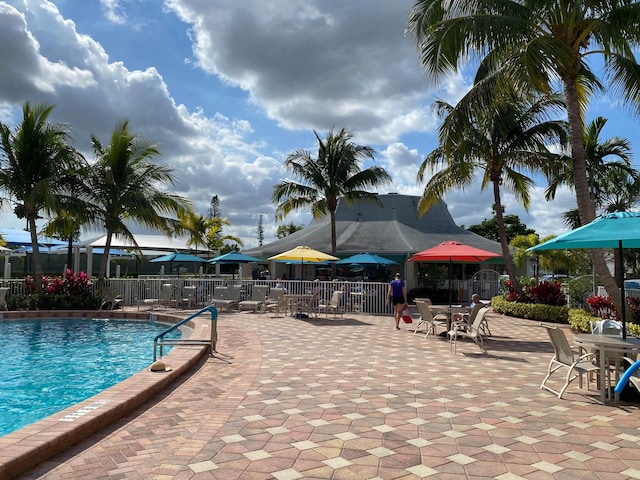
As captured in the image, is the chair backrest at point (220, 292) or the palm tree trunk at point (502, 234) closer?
the palm tree trunk at point (502, 234)

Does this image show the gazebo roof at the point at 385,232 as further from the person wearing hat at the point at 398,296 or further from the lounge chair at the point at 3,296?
the lounge chair at the point at 3,296

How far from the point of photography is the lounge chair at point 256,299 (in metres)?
16.6

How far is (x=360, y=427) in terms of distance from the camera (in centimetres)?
474

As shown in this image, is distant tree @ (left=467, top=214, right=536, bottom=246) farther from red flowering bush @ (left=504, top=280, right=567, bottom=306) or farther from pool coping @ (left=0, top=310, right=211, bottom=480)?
pool coping @ (left=0, top=310, right=211, bottom=480)

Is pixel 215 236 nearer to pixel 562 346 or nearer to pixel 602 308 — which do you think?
pixel 602 308

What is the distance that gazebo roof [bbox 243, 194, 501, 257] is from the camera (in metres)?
25.2

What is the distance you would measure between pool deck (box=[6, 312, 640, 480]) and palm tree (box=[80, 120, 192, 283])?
11.5 meters

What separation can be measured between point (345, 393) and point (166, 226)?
14.8 metres

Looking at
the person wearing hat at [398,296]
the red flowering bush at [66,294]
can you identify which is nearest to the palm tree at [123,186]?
the red flowering bush at [66,294]

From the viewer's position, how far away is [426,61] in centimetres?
1052

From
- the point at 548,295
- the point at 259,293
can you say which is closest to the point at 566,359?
the point at 548,295

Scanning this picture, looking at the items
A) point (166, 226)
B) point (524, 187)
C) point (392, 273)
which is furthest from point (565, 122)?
point (166, 226)

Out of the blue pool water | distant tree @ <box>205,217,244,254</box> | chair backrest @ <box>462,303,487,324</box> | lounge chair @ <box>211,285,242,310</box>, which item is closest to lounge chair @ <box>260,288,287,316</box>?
lounge chair @ <box>211,285,242,310</box>

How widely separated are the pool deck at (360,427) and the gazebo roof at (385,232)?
55.7 ft
